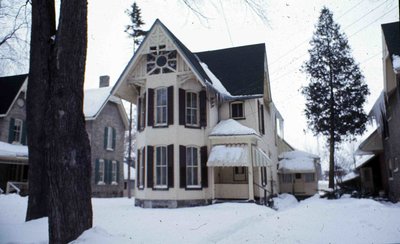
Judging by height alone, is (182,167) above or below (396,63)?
below

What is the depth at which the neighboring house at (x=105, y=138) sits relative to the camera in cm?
2841

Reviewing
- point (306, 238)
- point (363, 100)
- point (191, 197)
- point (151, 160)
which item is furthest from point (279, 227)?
point (363, 100)

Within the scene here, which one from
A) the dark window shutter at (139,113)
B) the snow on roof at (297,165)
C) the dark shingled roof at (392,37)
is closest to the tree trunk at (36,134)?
the dark window shutter at (139,113)

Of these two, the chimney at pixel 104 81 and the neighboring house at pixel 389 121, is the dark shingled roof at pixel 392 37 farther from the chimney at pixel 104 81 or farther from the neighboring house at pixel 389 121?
the chimney at pixel 104 81

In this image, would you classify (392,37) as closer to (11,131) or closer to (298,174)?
(298,174)

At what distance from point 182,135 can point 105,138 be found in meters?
14.3

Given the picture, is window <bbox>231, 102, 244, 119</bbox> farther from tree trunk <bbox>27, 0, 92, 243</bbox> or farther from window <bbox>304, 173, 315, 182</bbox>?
tree trunk <bbox>27, 0, 92, 243</bbox>

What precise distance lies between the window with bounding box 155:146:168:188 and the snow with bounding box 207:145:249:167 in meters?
2.25

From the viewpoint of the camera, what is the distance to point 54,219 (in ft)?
21.3

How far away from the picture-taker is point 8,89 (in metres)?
27.5

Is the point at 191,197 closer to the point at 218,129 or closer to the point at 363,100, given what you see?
the point at 218,129

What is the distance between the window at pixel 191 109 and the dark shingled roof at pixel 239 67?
3.28 m

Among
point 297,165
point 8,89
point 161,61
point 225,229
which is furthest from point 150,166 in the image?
point 8,89

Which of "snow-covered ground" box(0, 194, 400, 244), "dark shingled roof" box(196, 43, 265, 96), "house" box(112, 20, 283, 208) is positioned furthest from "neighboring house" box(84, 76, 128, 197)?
"snow-covered ground" box(0, 194, 400, 244)
